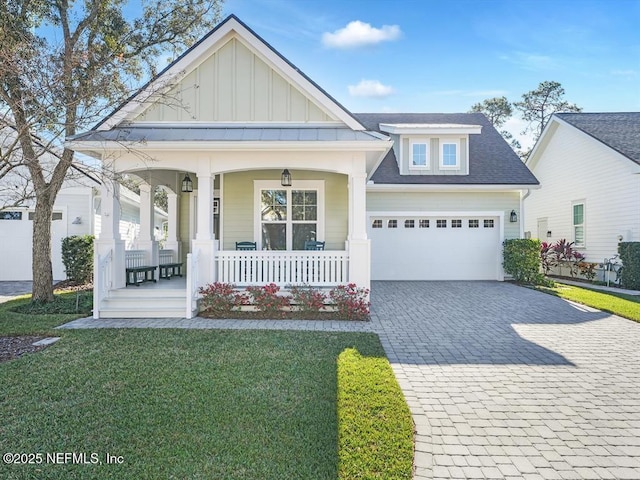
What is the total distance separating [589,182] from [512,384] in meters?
13.1

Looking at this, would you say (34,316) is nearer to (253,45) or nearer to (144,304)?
(144,304)

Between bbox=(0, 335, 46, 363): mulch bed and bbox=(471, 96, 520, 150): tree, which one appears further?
bbox=(471, 96, 520, 150): tree

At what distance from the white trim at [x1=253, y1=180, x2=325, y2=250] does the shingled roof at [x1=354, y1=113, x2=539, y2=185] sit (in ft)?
10.5

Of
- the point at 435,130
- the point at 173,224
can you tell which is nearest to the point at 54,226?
the point at 173,224

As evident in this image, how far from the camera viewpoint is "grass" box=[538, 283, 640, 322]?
791cm

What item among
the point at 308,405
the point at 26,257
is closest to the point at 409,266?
the point at 308,405

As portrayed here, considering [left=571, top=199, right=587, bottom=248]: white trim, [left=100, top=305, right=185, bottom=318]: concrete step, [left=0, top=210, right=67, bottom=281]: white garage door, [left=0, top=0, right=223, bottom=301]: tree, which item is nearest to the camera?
[left=0, top=0, right=223, bottom=301]: tree

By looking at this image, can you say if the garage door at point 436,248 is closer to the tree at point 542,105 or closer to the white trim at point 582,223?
the white trim at point 582,223

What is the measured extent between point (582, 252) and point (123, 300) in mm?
15834

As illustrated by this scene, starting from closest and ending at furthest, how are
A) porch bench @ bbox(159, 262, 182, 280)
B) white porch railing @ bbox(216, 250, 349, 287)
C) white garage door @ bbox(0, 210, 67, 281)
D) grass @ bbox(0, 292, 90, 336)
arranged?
grass @ bbox(0, 292, 90, 336) < white porch railing @ bbox(216, 250, 349, 287) < porch bench @ bbox(159, 262, 182, 280) < white garage door @ bbox(0, 210, 67, 281)

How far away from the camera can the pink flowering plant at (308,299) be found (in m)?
7.36

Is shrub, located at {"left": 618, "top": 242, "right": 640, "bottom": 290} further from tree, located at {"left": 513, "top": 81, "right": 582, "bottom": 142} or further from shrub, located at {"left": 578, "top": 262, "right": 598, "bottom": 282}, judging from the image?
tree, located at {"left": 513, "top": 81, "right": 582, "bottom": 142}

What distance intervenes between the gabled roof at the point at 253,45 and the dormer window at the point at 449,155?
6609 millimetres

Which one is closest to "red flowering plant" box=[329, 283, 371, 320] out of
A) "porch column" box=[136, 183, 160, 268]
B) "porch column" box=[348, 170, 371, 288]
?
"porch column" box=[348, 170, 371, 288]
